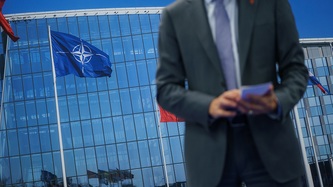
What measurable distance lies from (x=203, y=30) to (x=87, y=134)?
115 feet

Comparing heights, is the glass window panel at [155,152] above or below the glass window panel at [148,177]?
above

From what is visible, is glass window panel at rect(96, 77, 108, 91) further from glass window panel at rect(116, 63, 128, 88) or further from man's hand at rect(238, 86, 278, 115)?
man's hand at rect(238, 86, 278, 115)

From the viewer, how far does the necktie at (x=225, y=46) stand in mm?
1565

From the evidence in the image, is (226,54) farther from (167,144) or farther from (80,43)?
(167,144)

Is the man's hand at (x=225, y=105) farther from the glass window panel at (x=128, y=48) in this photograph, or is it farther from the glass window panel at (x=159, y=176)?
the glass window panel at (x=128, y=48)

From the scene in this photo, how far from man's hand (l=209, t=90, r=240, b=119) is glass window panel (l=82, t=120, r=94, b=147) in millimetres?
34908

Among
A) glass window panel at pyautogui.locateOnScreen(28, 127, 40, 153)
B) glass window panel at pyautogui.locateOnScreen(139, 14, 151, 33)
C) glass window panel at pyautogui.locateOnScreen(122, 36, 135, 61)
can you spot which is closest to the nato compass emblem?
glass window panel at pyautogui.locateOnScreen(28, 127, 40, 153)

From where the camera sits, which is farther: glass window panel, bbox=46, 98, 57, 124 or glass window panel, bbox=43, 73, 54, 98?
glass window panel, bbox=43, 73, 54, 98

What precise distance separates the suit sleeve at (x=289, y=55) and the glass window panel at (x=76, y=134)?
114 ft

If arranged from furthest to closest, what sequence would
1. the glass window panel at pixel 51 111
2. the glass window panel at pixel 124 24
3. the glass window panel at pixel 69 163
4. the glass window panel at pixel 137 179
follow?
the glass window panel at pixel 124 24 < the glass window panel at pixel 51 111 < the glass window panel at pixel 137 179 < the glass window panel at pixel 69 163

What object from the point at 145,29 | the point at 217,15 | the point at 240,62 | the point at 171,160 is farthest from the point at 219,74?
the point at 145,29

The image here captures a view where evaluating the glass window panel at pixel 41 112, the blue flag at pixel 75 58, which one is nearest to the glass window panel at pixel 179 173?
the glass window panel at pixel 41 112

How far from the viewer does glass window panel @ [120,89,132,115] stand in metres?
36.5

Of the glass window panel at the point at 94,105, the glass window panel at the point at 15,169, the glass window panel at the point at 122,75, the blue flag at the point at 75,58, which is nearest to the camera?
the blue flag at the point at 75,58
